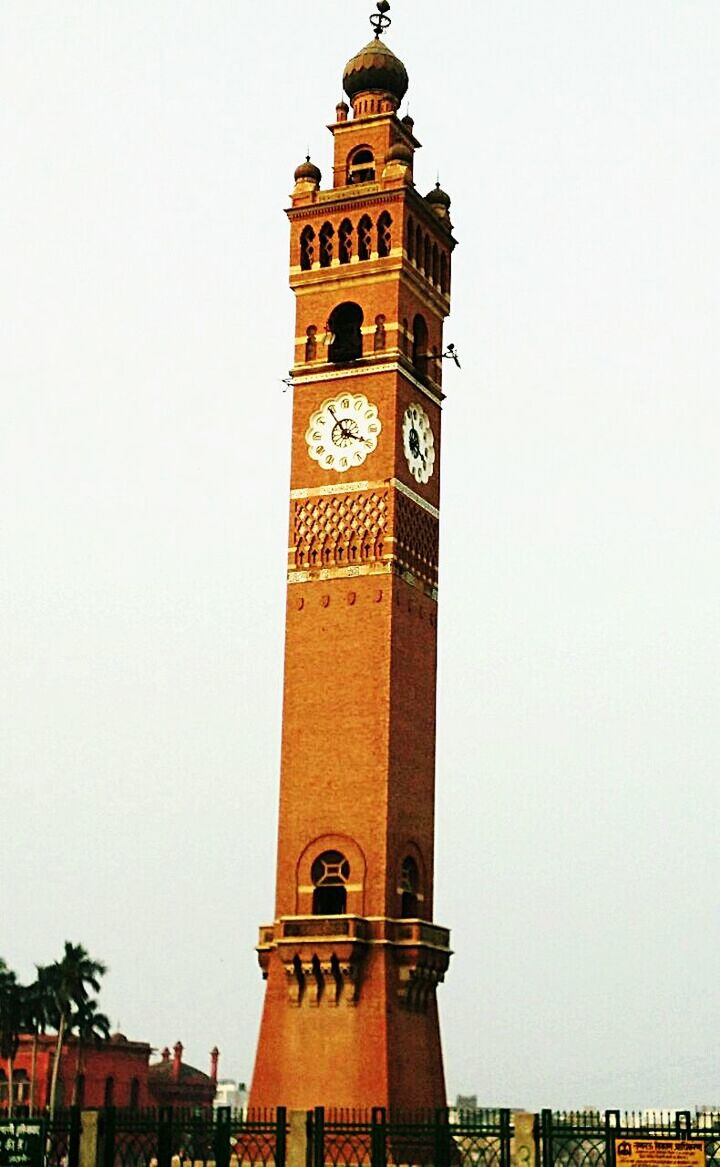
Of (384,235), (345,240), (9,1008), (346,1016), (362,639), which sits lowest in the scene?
(346,1016)

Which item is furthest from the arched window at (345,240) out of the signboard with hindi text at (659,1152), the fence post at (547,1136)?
the signboard with hindi text at (659,1152)

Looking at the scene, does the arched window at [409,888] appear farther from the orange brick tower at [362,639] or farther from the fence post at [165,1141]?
the fence post at [165,1141]

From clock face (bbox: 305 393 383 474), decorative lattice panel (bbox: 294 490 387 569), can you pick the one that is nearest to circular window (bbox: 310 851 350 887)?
decorative lattice panel (bbox: 294 490 387 569)

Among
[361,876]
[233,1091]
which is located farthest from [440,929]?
[233,1091]

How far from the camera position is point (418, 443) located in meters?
56.7

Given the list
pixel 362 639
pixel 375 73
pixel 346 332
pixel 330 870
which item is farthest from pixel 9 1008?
pixel 375 73

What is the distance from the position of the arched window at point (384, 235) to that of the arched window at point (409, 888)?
61.4ft

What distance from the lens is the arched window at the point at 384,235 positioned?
5634 centimetres

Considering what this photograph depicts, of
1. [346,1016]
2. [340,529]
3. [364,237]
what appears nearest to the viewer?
[346,1016]

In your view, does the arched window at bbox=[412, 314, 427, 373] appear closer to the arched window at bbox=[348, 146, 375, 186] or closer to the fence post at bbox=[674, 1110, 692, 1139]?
the arched window at bbox=[348, 146, 375, 186]

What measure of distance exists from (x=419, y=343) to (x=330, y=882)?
→ 17543mm

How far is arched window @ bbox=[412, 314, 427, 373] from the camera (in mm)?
57344

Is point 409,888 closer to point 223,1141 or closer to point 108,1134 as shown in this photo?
point 223,1141

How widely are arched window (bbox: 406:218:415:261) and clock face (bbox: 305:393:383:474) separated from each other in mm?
5046
